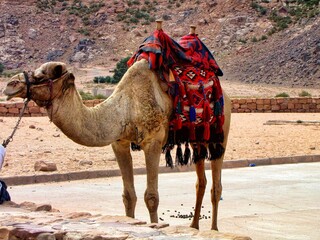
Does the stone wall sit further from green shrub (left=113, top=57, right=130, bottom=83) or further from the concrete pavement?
green shrub (left=113, top=57, right=130, bottom=83)

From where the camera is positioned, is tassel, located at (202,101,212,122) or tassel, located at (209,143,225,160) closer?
tassel, located at (202,101,212,122)

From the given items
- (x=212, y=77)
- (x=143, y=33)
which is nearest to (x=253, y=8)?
(x=143, y=33)

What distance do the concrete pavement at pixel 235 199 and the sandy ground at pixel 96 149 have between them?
158 cm

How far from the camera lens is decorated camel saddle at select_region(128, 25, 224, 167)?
32.6 ft

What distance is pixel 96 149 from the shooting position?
2064cm

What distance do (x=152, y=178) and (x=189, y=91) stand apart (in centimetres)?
122

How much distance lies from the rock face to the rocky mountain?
52.9 metres

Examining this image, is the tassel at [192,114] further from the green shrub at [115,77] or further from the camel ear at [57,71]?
the green shrub at [115,77]

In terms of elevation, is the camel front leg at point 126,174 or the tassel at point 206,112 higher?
the tassel at point 206,112

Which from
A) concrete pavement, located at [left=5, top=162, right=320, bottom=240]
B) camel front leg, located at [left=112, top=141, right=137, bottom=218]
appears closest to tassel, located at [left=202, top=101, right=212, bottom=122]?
camel front leg, located at [left=112, top=141, right=137, bottom=218]

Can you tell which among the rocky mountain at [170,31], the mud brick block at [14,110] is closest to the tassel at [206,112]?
the mud brick block at [14,110]

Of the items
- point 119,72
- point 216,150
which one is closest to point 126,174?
point 216,150

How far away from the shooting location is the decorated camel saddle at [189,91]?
32.6 ft

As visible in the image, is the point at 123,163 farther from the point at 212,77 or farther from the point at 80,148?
the point at 80,148
